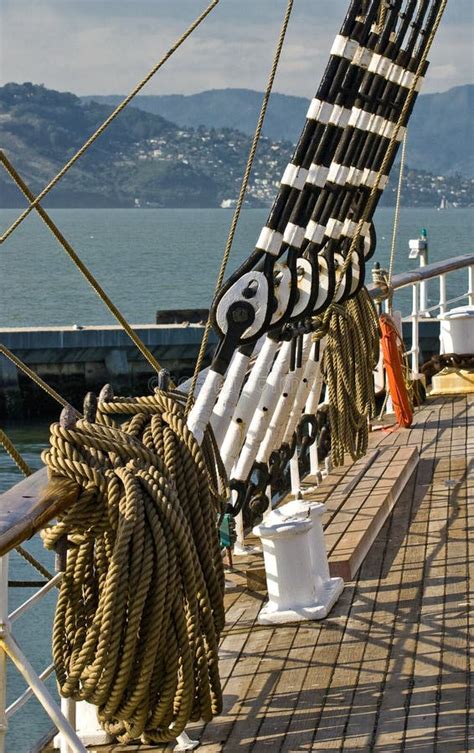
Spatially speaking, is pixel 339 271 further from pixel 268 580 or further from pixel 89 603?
pixel 89 603

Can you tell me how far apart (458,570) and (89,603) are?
2381 millimetres

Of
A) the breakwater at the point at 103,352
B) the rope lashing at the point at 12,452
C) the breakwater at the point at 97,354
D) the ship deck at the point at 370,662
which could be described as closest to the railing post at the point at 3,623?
the ship deck at the point at 370,662

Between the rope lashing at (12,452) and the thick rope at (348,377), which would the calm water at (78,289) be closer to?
the thick rope at (348,377)

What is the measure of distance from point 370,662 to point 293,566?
0.65m

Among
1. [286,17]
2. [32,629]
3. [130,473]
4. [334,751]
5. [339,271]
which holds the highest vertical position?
[286,17]

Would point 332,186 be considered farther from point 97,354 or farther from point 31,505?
point 97,354

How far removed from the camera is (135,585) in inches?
133

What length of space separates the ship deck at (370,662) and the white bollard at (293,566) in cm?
6

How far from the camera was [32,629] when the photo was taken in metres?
11.9

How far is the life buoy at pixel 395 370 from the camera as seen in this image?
9305mm

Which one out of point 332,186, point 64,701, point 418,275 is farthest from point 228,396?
point 418,275

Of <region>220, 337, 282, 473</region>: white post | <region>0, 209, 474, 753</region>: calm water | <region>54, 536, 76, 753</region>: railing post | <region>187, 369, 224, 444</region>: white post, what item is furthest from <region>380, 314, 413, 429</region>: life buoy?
<region>54, 536, 76, 753</region>: railing post

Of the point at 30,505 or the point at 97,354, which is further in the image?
the point at 97,354

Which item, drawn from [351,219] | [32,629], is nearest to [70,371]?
[32,629]
